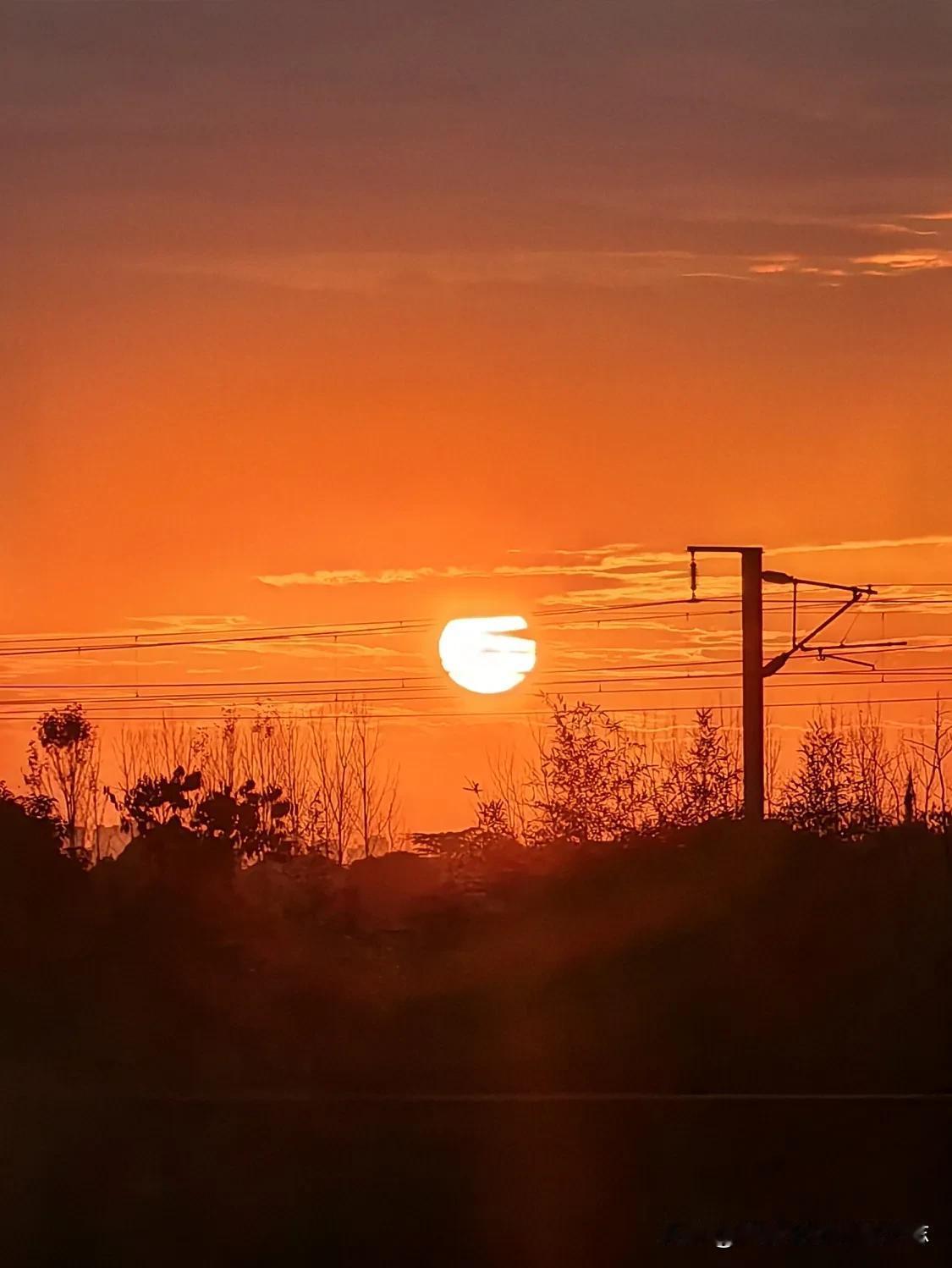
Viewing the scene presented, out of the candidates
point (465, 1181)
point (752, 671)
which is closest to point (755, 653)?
point (752, 671)

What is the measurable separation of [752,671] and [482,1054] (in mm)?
13508

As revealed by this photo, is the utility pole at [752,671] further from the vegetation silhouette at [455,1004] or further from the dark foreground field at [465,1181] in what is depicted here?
the dark foreground field at [465,1181]

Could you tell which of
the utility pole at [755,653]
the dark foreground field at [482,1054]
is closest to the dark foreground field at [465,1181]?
the dark foreground field at [482,1054]

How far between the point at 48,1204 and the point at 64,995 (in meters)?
14.8

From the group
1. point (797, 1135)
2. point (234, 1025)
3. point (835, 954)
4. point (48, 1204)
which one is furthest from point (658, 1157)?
point (835, 954)

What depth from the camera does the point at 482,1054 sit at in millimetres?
20766

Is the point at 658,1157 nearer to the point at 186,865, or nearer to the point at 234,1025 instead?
the point at 234,1025

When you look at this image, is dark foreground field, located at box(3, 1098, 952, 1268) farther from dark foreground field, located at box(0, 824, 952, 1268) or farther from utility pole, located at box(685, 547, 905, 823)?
utility pole, located at box(685, 547, 905, 823)

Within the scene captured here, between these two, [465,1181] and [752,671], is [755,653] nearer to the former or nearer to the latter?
[752,671]

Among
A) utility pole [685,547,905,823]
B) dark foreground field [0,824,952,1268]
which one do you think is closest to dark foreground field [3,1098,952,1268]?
dark foreground field [0,824,952,1268]

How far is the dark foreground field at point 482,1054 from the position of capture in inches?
450

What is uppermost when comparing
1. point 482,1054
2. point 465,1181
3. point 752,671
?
point 752,671

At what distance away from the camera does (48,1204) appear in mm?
11992

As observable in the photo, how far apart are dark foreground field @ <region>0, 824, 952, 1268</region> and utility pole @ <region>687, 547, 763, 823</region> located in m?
0.79
